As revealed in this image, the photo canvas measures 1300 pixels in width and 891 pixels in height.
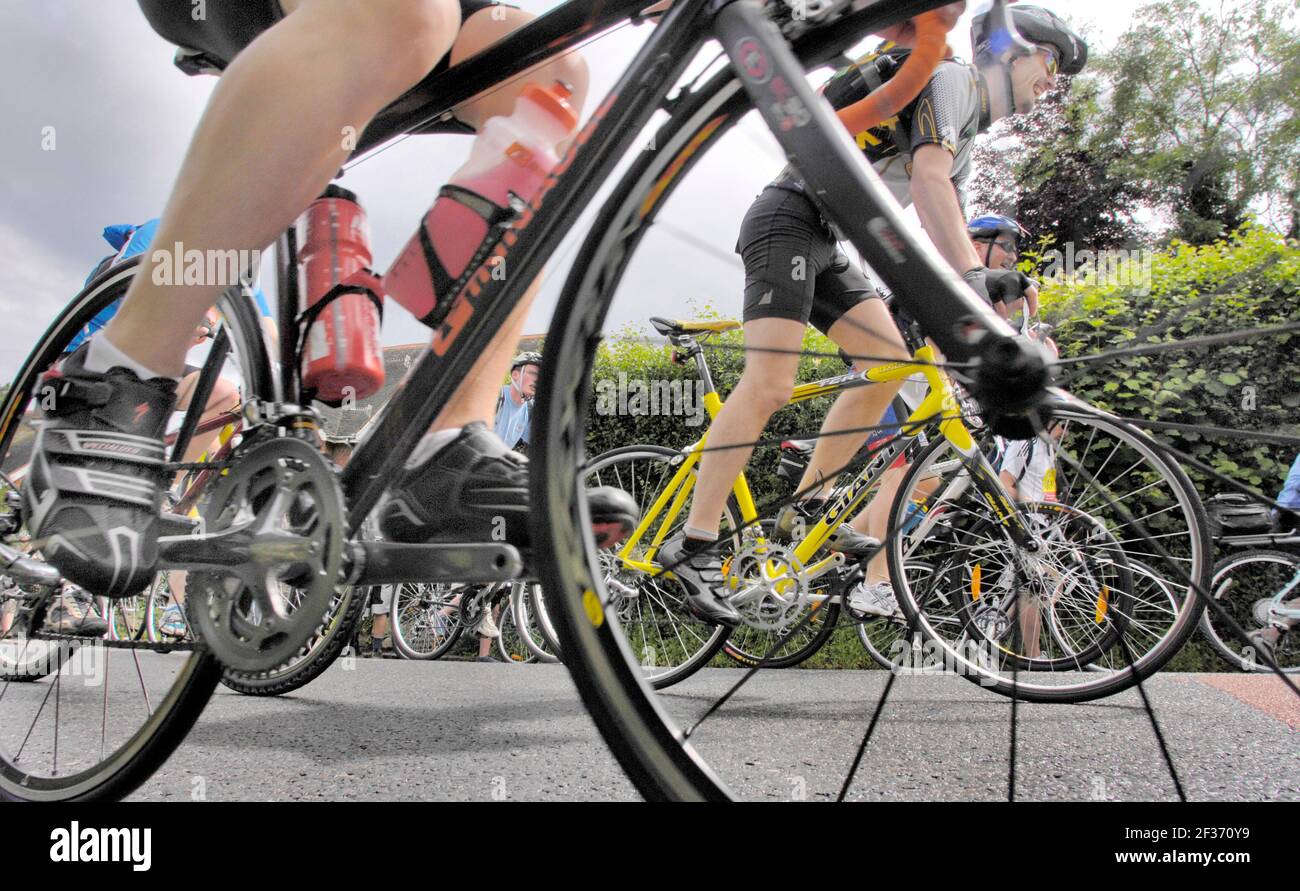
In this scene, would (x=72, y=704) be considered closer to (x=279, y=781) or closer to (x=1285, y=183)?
(x=279, y=781)

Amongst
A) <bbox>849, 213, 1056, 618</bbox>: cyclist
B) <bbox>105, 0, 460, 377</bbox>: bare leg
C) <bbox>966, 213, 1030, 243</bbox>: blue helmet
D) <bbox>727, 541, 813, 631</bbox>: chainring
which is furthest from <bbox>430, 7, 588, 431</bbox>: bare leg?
<bbox>966, 213, 1030, 243</bbox>: blue helmet

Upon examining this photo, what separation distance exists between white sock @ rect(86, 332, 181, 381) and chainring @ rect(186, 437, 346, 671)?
19cm

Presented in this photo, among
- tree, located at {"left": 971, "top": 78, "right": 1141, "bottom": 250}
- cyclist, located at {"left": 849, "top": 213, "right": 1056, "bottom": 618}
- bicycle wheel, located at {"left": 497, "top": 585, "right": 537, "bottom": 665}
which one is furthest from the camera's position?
tree, located at {"left": 971, "top": 78, "right": 1141, "bottom": 250}

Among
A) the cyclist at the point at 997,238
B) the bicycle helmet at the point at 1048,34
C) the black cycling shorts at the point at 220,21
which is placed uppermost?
the bicycle helmet at the point at 1048,34

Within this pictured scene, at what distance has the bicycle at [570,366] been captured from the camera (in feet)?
2.70

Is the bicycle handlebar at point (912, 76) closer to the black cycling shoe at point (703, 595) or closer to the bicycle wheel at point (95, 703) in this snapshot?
the bicycle wheel at point (95, 703)

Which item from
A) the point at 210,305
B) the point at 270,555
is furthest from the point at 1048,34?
the point at 270,555

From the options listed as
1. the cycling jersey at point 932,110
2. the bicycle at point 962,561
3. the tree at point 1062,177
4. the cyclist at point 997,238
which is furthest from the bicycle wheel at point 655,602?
the tree at point 1062,177

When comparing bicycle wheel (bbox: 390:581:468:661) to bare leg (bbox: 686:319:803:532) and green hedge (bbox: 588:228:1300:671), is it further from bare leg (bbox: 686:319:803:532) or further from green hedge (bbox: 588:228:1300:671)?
bare leg (bbox: 686:319:803:532)

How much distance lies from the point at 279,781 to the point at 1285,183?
5304 mm

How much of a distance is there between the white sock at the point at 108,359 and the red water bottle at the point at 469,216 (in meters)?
0.40

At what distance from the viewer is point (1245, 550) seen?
185 inches

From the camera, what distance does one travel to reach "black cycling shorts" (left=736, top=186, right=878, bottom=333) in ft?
7.73
